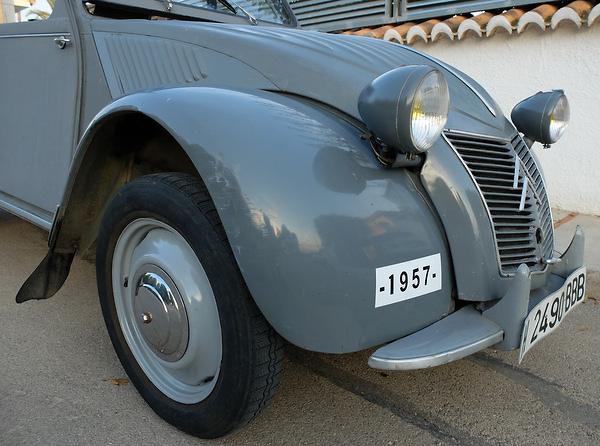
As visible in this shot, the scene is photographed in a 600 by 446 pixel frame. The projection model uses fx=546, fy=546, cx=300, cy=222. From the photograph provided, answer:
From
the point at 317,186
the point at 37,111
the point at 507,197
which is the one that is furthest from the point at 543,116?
the point at 37,111

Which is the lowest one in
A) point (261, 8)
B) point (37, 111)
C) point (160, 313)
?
point (160, 313)

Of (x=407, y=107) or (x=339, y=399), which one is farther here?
(x=339, y=399)

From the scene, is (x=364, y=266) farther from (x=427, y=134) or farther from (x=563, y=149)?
(x=563, y=149)

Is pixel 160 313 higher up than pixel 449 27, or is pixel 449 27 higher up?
pixel 449 27

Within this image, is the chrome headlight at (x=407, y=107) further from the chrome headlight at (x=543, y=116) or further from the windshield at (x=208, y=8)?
the windshield at (x=208, y=8)

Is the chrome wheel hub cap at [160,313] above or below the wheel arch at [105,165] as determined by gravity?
below

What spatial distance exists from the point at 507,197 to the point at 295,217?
2.65 ft

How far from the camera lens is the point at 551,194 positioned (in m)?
5.26

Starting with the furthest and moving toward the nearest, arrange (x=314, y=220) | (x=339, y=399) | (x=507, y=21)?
1. (x=507, y=21)
2. (x=339, y=399)
3. (x=314, y=220)

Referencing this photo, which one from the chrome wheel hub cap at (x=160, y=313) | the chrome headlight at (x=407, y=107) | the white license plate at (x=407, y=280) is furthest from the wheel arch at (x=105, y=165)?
the white license plate at (x=407, y=280)

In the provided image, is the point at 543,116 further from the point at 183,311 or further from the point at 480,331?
the point at 183,311

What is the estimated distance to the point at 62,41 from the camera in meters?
2.68

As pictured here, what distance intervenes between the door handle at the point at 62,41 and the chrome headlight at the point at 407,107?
5.81 feet

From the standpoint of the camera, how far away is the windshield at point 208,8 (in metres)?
2.72
